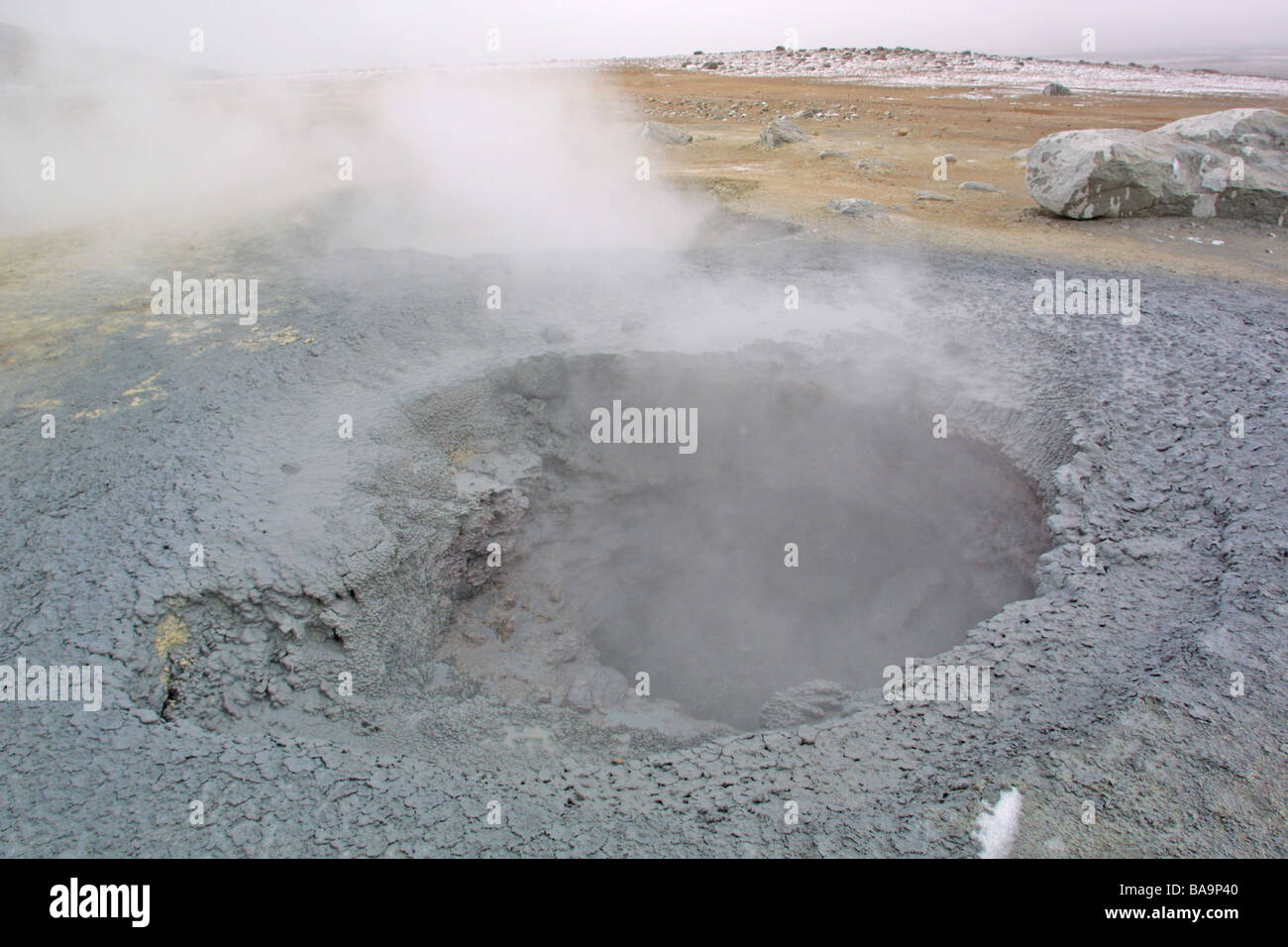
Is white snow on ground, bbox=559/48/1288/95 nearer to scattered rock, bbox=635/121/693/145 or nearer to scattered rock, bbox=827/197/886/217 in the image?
scattered rock, bbox=635/121/693/145

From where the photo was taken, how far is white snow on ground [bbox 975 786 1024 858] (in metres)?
2.13

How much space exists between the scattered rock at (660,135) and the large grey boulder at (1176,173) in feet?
A: 22.8

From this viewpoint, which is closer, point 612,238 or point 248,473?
point 248,473

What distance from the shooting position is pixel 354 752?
2488mm

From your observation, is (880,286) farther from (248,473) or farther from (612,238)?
(248,473)

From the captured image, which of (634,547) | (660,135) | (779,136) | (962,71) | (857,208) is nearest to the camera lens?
(634,547)

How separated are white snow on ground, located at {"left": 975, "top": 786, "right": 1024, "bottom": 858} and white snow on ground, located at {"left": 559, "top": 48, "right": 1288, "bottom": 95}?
26.8 m

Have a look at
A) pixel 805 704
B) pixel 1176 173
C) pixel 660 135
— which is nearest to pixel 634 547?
pixel 805 704

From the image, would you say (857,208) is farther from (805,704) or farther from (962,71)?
(962,71)

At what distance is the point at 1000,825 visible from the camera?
218cm

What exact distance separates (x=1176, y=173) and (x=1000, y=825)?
783cm

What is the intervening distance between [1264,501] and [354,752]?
12.5 feet

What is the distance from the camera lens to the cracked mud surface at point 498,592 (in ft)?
7.36
